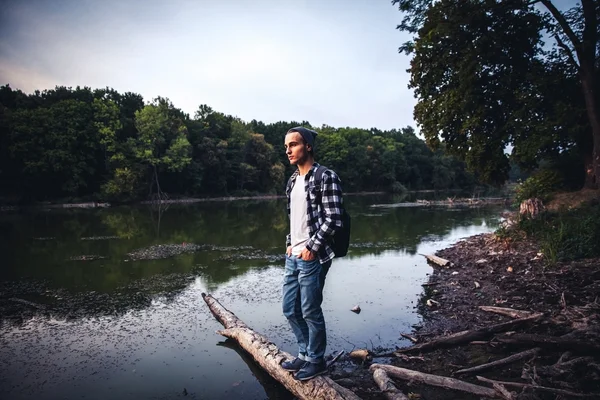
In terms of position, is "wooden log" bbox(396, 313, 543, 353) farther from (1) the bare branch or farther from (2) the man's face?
(1) the bare branch

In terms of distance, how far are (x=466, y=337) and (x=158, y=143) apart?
60213 millimetres

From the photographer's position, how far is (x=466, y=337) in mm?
5281

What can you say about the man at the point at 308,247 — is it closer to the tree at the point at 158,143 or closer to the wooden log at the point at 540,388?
the wooden log at the point at 540,388

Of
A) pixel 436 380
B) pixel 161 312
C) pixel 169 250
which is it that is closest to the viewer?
pixel 436 380

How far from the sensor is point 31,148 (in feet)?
150

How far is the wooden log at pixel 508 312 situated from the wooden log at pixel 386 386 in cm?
298

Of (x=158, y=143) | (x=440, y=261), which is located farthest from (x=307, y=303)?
(x=158, y=143)

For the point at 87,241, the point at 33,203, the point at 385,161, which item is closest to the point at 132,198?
the point at 33,203

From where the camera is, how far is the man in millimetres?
3498

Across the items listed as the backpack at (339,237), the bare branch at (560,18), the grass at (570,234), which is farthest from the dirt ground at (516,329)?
the bare branch at (560,18)

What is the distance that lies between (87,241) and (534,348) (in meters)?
17.9

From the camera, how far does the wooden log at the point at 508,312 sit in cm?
581

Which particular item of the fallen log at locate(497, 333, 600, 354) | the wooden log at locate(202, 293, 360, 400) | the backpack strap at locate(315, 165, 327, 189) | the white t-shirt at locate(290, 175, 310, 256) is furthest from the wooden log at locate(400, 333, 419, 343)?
the backpack strap at locate(315, 165, 327, 189)

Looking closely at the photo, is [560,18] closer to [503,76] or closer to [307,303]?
[503,76]
